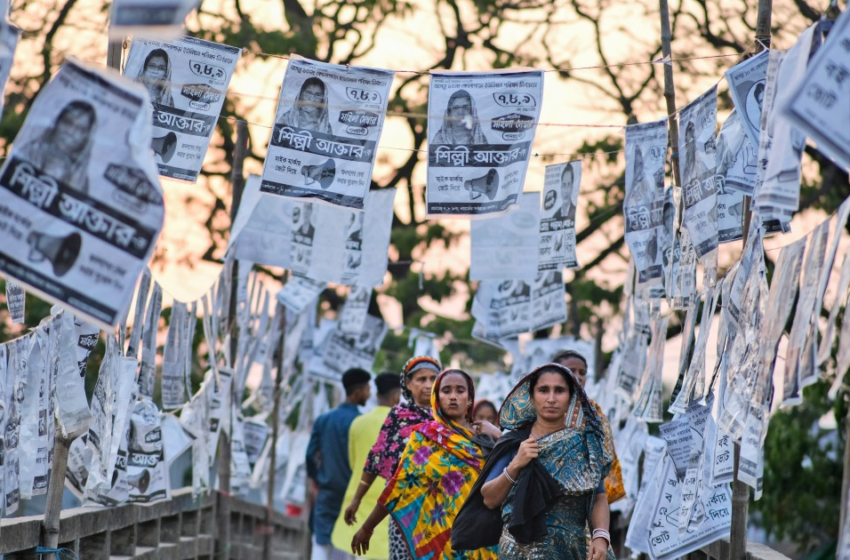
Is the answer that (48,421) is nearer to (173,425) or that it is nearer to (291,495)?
(173,425)

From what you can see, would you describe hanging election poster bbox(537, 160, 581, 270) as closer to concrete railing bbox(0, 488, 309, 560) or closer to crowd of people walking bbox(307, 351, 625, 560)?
crowd of people walking bbox(307, 351, 625, 560)

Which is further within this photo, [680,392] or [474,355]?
[474,355]

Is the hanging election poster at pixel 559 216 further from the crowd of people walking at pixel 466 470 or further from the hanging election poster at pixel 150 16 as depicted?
the hanging election poster at pixel 150 16

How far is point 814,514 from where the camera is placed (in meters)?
17.3

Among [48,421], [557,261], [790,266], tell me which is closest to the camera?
[790,266]

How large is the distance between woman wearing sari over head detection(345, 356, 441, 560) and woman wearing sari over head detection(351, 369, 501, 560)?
64cm

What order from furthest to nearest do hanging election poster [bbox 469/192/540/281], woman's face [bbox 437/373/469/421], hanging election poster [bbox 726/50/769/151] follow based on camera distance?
hanging election poster [bbox 469/192/540/281] < woman's face [bbox 437/373/469/421] < hanging election poster [bbox 726/50/769/151]

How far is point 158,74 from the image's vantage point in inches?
299

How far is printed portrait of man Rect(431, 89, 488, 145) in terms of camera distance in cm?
794

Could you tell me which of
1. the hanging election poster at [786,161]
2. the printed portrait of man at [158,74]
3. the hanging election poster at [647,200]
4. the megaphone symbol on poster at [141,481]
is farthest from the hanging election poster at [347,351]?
the hanging election poster at [786,161]

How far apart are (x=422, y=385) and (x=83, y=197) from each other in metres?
4.48

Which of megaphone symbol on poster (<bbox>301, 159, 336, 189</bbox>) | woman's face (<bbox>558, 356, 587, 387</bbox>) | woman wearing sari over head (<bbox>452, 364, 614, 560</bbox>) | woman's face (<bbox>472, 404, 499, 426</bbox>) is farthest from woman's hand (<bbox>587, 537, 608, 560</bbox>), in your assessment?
woman's face (<bbox>472, 404, 499, 426</bbox>)

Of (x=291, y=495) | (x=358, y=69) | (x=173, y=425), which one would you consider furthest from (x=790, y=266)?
(x=291, y=495)

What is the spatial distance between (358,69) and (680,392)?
2613mm
